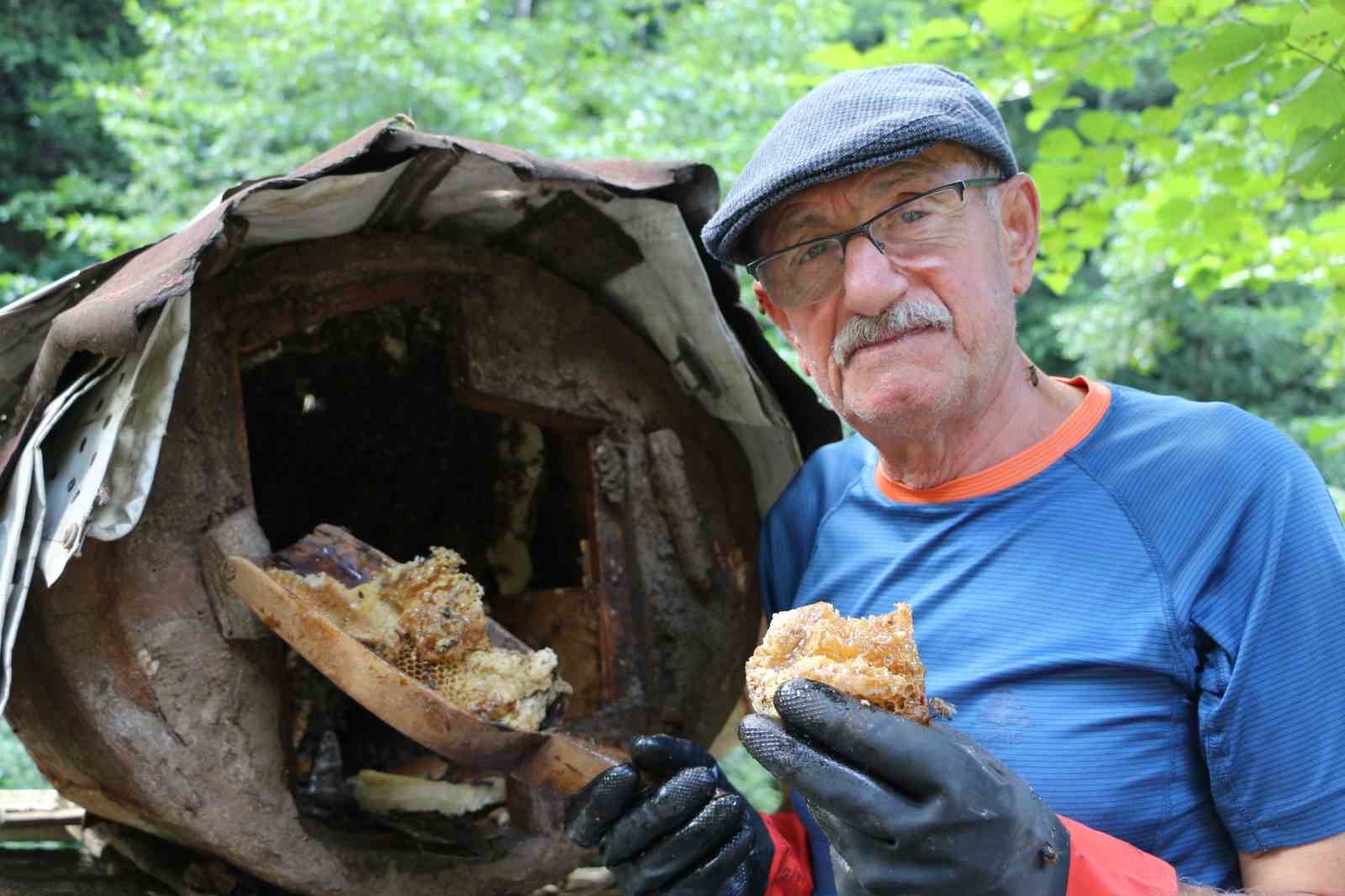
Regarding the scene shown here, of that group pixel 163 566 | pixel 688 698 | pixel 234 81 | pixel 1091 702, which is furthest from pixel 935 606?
pixel 234 81

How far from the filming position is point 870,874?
55.9 inches

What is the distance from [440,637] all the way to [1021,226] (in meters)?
1.24

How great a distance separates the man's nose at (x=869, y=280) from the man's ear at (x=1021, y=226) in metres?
0.28

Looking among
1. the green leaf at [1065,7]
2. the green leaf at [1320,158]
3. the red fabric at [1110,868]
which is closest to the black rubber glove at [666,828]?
the red fabric at [1110,868]

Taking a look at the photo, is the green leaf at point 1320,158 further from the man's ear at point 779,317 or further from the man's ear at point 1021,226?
the man's ear at point 779,317

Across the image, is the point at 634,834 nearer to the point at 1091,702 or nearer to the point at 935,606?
the point at 935,606

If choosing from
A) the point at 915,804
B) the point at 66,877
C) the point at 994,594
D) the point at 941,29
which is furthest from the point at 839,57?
the point at 66,877

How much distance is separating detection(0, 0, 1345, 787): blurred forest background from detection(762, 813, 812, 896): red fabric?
1657mm

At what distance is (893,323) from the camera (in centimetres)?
181

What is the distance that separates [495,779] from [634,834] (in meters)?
0.75

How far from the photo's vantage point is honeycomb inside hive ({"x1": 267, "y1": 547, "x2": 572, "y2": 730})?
192 cm

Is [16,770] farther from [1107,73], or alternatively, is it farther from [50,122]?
[50,122]

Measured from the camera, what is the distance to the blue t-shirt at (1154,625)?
5.00 ft

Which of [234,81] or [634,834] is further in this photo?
[234,81]
